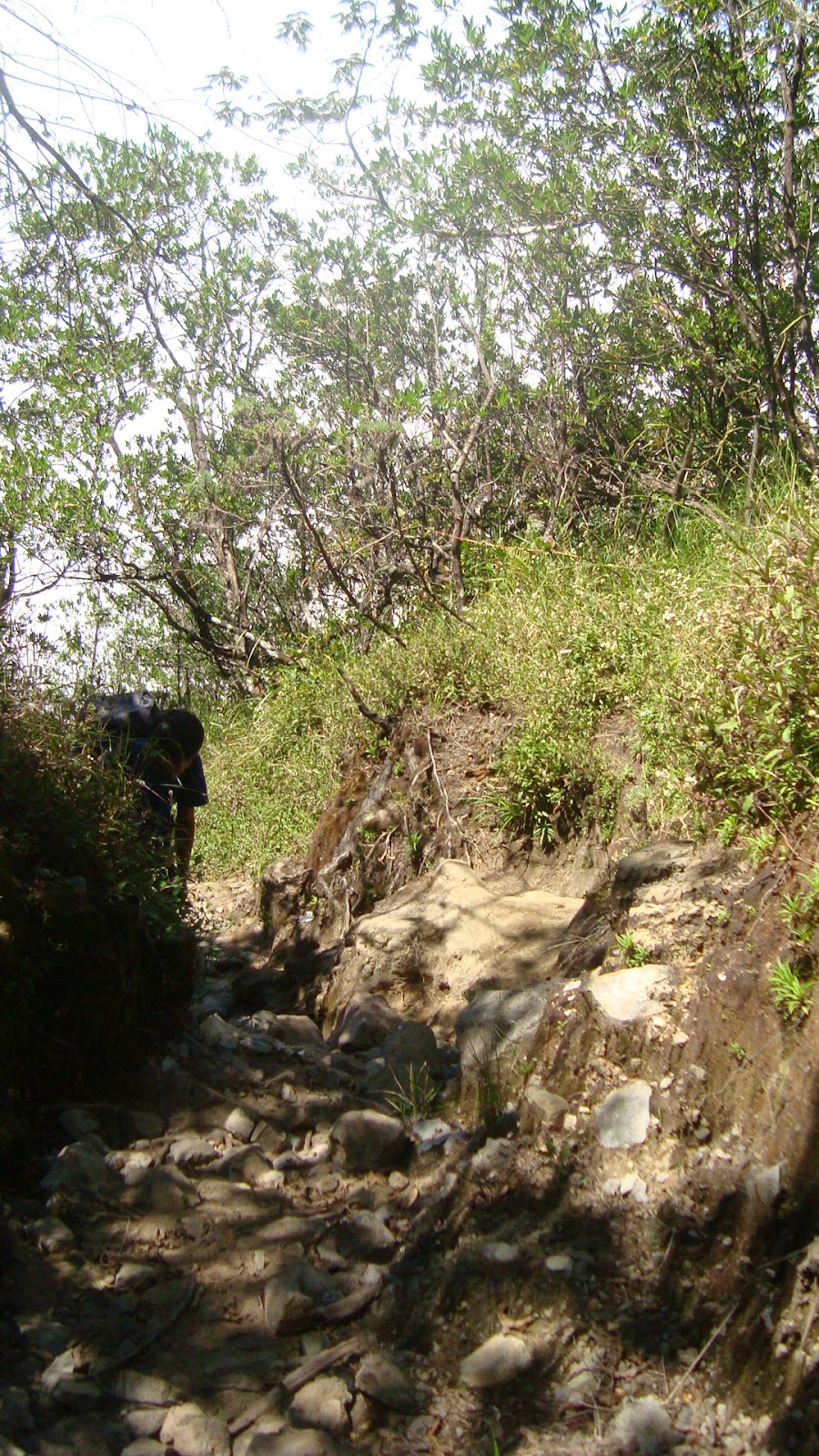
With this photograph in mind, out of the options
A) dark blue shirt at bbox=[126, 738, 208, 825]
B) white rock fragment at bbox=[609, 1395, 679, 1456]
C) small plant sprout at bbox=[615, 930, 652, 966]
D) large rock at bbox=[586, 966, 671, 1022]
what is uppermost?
dark blue shirt at bbox=[126, 738, 208, 825]

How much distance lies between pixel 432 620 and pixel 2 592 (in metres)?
3.20

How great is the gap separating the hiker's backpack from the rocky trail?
1476mm

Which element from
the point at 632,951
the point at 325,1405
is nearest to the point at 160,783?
the point at 632,951

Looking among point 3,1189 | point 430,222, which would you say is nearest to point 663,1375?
point 3,1189

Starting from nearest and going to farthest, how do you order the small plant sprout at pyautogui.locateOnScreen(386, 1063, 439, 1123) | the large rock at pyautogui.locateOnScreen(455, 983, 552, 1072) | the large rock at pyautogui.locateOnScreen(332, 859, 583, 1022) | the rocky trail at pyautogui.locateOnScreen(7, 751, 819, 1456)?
the rocky trail at pyautogui.locateOnScreen(7, 751, 819, 1456), the large rock at pyautogui.locateOnScreen(455, 983, 552, 1072), the small plant sprout at pyautogui.locateOnScreen(386, 1063, 439, 1123), the large rock at pyautogui.locateOnScreen(332, 859, 583, 1022)

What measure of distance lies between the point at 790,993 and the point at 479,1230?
42.0 inches

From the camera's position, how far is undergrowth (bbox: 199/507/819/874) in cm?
381

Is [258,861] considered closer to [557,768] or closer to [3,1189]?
[557,768]

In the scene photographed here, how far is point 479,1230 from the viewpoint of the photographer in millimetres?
3141

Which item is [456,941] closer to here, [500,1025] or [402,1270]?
[500,1025]

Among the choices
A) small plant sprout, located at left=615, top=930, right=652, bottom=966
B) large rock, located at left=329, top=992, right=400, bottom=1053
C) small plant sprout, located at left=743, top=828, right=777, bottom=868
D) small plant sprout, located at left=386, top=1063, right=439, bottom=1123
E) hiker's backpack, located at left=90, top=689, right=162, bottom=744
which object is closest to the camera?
small plant sprout, located at left=743, top=828, right=777, bottom=868

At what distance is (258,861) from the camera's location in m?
8.25

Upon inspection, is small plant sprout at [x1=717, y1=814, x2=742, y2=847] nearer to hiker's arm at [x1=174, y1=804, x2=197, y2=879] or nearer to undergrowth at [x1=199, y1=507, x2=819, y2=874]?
undergrowth at [x1=199, y1=507, x2=819, y2=874]

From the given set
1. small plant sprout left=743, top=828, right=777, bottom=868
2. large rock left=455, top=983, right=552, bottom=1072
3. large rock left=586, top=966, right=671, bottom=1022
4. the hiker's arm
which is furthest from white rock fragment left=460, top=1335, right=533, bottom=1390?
the hiker's arm
